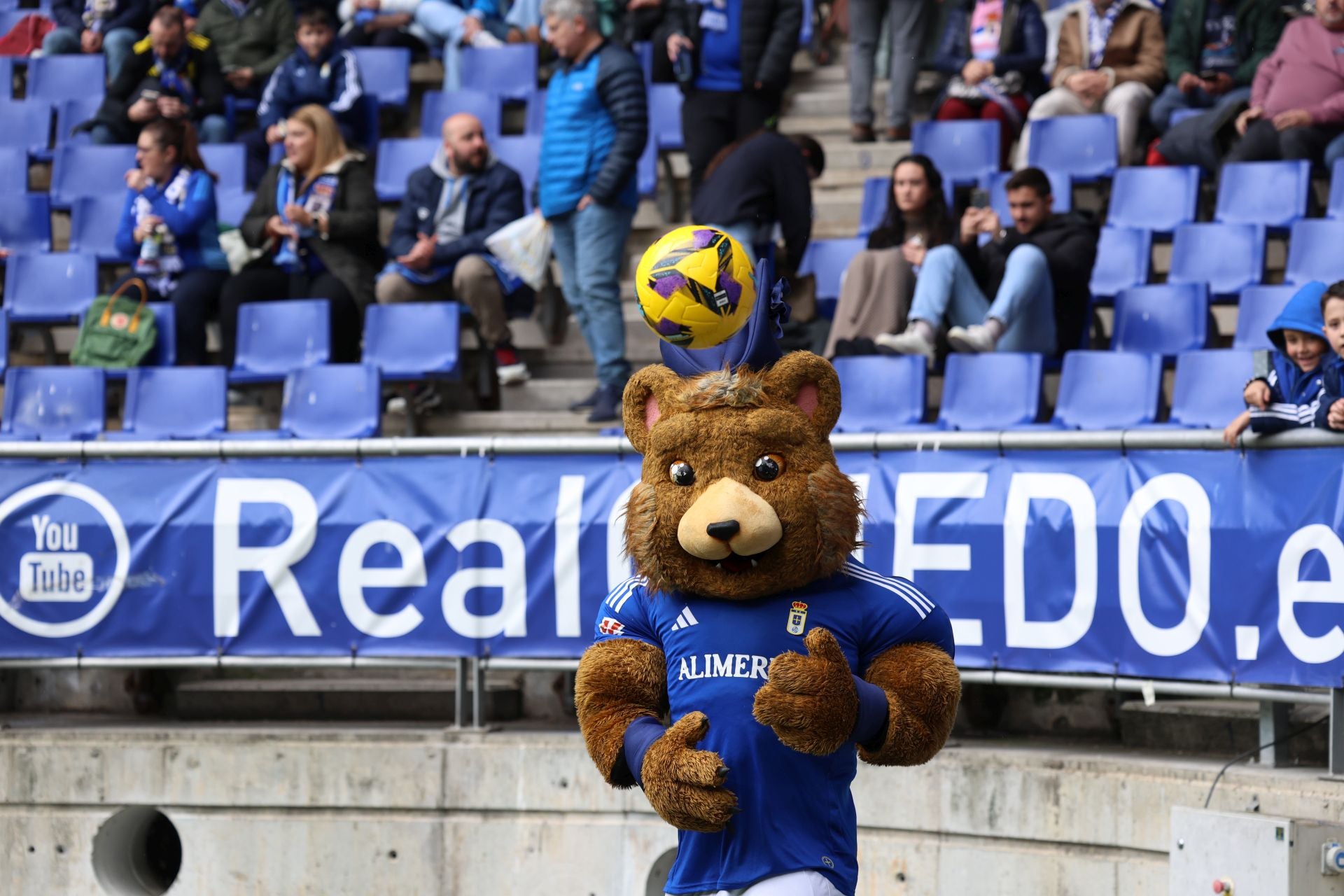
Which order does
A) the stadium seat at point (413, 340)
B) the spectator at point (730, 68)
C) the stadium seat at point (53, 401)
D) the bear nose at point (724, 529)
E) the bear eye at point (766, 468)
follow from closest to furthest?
the bear nose at point (724, 529), the bear eye at point (766, 468), the stadium seat at point (413, 340), the stadium seat at point (53, 401), the spectator at point (730, 68)

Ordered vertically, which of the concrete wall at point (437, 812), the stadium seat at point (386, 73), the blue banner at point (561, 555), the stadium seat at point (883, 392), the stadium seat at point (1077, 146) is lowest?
the concrete wall at point (437, 812)

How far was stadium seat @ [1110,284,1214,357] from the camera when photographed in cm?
836

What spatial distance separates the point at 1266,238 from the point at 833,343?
223 centimetres

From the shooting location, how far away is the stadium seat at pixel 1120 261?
898 centimetres

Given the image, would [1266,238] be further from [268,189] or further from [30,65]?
[30,65]

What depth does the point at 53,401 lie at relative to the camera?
9211 mm

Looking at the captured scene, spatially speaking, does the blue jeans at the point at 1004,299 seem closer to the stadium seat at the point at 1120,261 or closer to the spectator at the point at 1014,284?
the spectator at the point at 1014,284

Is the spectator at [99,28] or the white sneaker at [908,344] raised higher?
the spectator at [99,28]

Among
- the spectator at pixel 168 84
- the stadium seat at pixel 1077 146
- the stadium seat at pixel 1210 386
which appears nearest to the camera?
the stadium seat at pixel 1210 386

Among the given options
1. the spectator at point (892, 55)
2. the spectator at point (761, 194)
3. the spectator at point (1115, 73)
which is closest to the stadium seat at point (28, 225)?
the spectator at point (761, 194)

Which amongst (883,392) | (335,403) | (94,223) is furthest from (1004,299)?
(94,223)

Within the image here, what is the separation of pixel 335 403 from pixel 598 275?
4.64 ft

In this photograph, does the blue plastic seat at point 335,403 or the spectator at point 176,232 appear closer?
the blue plastic seat at point 335,403

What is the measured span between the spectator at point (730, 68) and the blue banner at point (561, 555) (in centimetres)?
328
